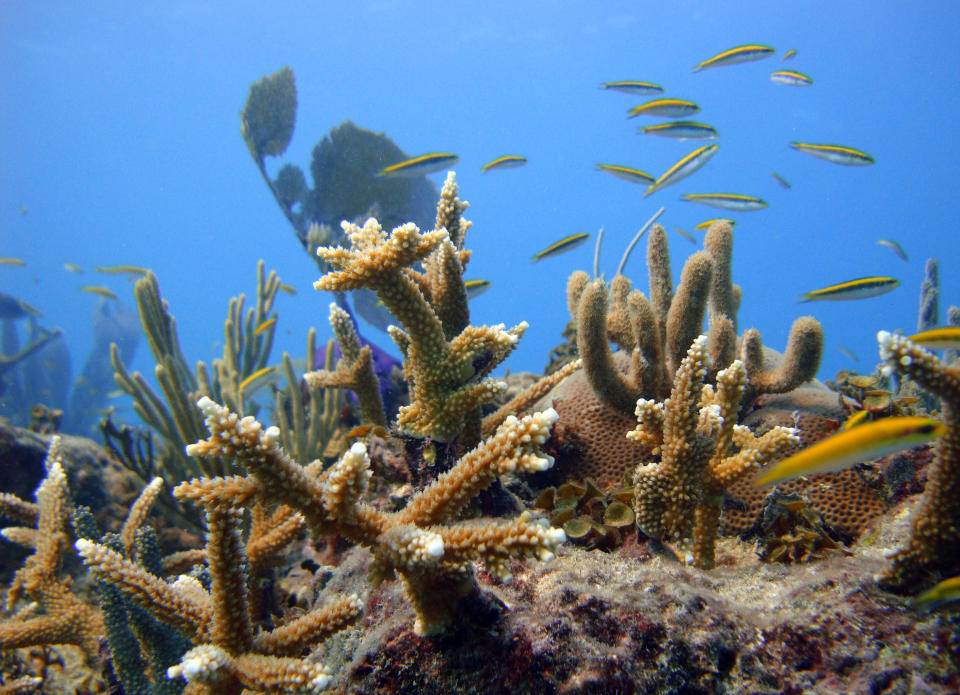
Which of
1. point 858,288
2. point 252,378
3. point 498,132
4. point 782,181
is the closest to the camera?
point 858,288

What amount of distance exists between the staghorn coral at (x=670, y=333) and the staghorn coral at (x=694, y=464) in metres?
0.91

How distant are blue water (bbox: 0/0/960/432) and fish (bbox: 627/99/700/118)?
3895 centimetres

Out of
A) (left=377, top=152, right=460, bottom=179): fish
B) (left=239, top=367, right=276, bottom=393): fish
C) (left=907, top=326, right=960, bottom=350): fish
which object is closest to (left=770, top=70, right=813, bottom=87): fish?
(left=377, top=152, right=460, bottom=179): fish

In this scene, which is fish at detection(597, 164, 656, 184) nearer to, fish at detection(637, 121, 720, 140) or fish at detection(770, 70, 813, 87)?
fish at detection(637, 121, 720, 140)

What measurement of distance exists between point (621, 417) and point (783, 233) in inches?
5719

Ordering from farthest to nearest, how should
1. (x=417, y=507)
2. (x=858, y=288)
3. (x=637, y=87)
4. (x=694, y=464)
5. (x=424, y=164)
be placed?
(x=424, y=164), (x=637, y=87), (x=858, y=288), (x=694, y=464), (x=417, y=507)

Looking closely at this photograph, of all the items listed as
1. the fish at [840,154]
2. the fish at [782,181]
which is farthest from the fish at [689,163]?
the fish at [782,181]

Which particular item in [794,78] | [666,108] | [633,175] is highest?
[794,78]

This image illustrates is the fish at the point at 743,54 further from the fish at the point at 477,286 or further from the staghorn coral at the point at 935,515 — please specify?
the staghorn coral at the point at 935,515

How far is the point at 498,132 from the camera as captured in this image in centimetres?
11119

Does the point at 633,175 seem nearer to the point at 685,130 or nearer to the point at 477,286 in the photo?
the point at 685,130

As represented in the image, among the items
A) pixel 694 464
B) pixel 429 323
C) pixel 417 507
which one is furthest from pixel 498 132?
pixel 417 507

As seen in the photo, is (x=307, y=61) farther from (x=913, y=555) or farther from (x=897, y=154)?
(x=897, y=154)

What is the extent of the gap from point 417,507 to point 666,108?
5930 mm
